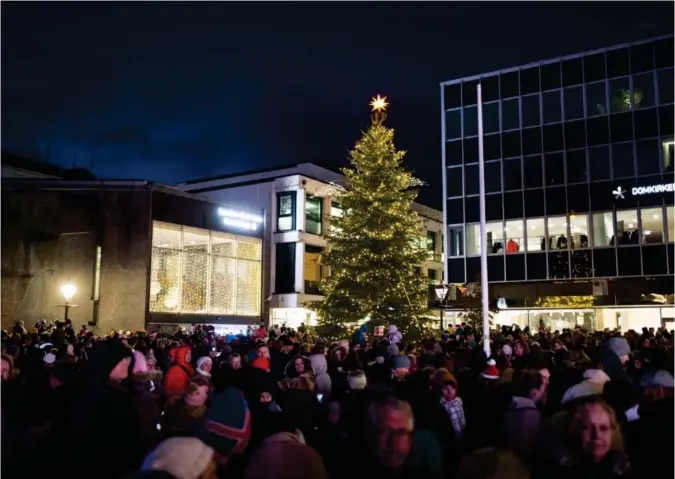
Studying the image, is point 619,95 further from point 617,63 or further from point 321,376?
point 321,376

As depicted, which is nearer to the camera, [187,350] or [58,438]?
[58,438]

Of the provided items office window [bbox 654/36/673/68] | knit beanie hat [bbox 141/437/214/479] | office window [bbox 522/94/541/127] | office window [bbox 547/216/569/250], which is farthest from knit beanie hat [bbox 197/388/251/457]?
office window [bbox 522/94/541/127]

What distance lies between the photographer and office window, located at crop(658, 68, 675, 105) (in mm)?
34406

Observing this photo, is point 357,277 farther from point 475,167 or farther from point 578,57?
point 578,57

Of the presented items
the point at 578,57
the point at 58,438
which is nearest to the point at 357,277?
the point at 578,57

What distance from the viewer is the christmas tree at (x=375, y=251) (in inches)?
1088

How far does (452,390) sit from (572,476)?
3.46m

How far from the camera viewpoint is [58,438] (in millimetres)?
5660

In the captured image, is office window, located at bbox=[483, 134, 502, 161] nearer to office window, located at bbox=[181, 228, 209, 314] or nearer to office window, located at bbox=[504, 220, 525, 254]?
office window, located at bbox=[504, 220, 525, 254]

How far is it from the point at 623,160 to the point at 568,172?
110 inches

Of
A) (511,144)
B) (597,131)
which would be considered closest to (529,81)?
(511,144)

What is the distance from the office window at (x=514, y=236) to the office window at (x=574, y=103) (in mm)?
6275

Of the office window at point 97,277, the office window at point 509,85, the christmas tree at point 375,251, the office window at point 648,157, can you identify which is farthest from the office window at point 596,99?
the office window at point 97,277

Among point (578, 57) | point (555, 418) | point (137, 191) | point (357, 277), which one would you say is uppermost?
point (578, 57)
